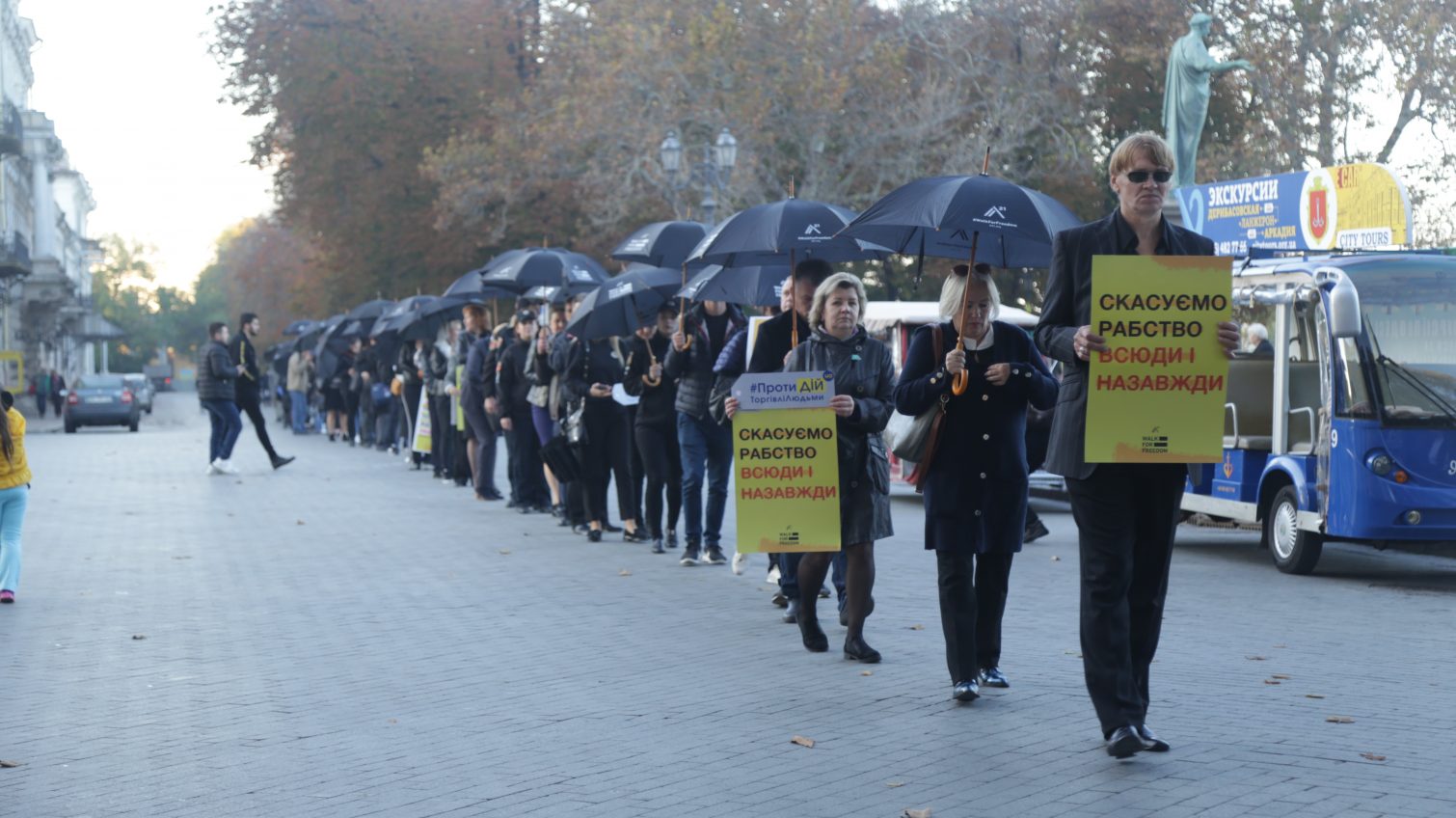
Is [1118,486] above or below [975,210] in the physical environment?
below

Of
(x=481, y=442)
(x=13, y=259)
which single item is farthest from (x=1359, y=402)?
(x=13, y=259)

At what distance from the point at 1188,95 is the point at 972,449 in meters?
20.1

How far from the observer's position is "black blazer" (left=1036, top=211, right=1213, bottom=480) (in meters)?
6.33

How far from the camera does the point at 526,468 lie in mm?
18406

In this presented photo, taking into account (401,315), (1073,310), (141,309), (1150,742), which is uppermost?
(141,309)

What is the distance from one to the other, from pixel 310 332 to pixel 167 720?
39.9 metres

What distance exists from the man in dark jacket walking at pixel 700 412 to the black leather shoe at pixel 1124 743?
20.9 feet

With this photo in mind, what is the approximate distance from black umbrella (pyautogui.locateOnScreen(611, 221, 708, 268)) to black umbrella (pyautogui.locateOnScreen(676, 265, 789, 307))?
1957 millimetres

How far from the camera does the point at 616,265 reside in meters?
43.1

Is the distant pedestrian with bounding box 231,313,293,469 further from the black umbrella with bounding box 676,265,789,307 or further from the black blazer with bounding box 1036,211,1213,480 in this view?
the black blazer with bounding box 1036,211,1213,480

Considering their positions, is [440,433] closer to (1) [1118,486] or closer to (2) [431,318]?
(2) [431,318]

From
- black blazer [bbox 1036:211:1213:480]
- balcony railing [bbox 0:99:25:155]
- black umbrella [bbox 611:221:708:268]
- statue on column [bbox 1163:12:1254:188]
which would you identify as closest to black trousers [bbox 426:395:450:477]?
black umbrella [bbox 611:221:708:268]

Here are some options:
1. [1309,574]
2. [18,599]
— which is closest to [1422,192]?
[1309,574]

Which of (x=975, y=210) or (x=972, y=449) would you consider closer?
(x=972, y=449)
